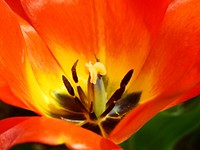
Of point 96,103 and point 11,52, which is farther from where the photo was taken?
point 96,103

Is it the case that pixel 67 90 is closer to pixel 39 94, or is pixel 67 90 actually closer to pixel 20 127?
pixel 39 94

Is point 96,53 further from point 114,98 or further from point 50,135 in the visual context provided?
point 50,135

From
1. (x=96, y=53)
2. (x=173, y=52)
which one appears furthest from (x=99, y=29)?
(x=173, y=52)

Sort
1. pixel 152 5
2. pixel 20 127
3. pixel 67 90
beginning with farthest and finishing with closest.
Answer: pixel 67 90 → pixel 152 5 → pixel 20 127

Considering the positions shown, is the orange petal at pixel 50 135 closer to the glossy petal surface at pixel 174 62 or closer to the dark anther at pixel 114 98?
the glossy petal surface at pixel 174 62

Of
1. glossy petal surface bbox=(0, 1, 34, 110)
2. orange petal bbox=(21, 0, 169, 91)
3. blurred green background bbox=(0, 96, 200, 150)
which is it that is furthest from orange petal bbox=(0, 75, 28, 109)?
blurred green background bbox=(0, 96, 200, 150)

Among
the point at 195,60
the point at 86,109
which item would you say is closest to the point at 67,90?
the point at 86,109

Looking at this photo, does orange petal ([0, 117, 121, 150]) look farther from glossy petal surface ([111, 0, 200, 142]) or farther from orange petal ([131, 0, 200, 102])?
orange petal ([131, 0, 200, 102])

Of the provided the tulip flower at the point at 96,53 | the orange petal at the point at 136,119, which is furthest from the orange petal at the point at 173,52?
the orange petal at the point at 136,119
